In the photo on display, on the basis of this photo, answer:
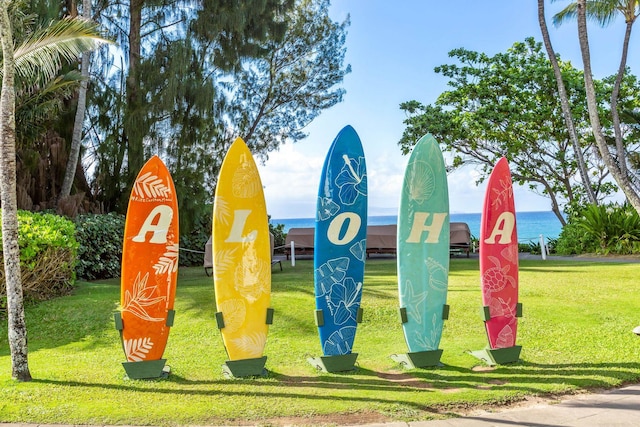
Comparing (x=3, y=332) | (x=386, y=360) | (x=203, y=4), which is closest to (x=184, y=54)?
(x=203, y=4)

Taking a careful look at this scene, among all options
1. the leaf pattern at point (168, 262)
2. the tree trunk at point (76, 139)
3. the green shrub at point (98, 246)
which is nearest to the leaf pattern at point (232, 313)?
the leaf pattern at point (168, 262)

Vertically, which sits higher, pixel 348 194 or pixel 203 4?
pixel 203 4

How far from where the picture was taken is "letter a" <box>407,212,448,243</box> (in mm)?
4699

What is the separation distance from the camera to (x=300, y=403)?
3793 mm

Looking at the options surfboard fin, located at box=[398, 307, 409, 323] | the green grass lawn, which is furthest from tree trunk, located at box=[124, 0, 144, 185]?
surfboard fin, located at box=[398, 307, 409, 323]

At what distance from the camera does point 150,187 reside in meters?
4.54

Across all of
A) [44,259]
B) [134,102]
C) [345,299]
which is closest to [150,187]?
[345,299]

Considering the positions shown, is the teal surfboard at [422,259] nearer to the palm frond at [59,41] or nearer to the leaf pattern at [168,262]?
the leaf pattern at [168,262]

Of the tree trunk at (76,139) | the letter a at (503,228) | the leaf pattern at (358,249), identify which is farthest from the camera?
the tree trunk at (76,139)

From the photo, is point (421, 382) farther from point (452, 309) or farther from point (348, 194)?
point (452, 309)

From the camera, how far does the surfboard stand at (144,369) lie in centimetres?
441

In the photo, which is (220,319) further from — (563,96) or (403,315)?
(563,96)

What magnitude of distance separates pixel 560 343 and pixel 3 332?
602 cm

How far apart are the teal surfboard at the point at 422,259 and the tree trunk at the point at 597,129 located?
422cm
